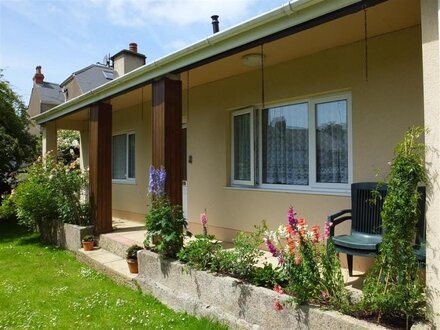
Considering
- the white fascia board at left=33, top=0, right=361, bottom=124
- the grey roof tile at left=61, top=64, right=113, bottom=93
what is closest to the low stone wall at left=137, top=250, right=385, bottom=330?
the white fascia board at left=33, top=0, right=361, bottom=124

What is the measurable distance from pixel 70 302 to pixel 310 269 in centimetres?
344

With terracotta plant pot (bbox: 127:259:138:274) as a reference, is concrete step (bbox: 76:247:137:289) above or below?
below

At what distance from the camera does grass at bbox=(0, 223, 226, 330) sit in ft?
14.1

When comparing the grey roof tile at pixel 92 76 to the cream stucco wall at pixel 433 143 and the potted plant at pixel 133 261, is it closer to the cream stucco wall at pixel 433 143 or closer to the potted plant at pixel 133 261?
the potted plant at pixel 133 261

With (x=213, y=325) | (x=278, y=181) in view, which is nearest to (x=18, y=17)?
(x=278, y=181)

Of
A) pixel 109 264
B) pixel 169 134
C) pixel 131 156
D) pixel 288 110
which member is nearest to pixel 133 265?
pixel 109 264

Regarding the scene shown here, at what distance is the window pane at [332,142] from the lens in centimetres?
538

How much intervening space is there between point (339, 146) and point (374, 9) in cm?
198

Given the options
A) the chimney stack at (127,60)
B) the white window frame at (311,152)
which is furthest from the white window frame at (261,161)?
the chimney stack at (127,60)

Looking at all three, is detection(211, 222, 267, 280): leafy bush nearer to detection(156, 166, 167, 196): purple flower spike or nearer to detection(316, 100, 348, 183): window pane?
detection(156, 166, 167, 196): purple flower spike

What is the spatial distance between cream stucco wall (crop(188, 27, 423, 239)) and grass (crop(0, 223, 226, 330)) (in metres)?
2.37

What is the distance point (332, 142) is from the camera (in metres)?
5.52

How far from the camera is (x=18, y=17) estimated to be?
884 centimetres

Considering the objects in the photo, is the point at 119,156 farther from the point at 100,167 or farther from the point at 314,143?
the point at 314,143
